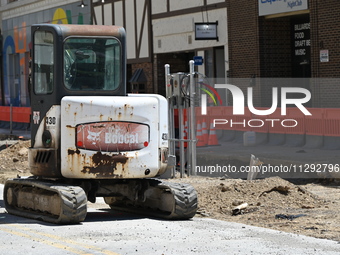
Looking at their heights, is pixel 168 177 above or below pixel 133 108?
below

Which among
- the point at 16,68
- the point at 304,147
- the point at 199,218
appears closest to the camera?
the point at 199,218

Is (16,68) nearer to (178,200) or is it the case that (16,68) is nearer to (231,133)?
(231,133)

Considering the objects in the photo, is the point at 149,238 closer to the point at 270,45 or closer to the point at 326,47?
the point at 326,47

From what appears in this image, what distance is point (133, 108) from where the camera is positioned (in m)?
12.0

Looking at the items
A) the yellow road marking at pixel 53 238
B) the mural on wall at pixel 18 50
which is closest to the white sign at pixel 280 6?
the yellow road marking at pixel 53 238

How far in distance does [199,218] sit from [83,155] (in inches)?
80.8

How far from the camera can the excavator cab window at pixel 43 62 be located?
12148 mm

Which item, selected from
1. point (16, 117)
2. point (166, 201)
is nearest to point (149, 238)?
point (166, 201)

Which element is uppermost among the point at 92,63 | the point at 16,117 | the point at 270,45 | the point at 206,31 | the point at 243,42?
the point at 206,31

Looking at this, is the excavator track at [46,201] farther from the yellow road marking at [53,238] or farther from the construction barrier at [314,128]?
the construction barrier at [314,128]

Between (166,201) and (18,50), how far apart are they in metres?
42.3

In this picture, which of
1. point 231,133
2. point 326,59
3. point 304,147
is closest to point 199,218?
point 304,147

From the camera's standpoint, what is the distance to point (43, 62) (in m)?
12.3

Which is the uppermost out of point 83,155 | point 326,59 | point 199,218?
point 326,59
